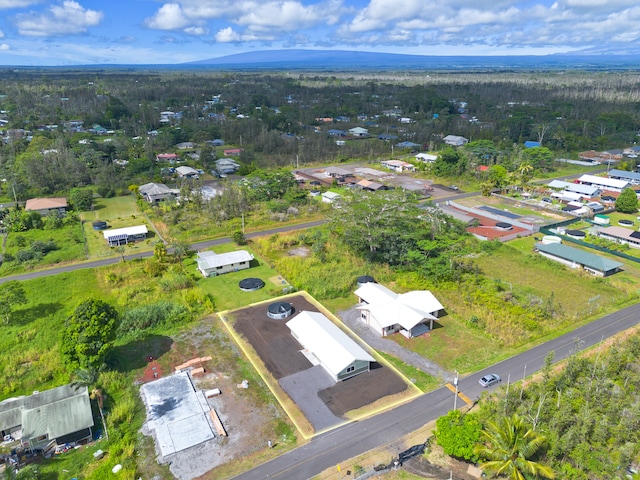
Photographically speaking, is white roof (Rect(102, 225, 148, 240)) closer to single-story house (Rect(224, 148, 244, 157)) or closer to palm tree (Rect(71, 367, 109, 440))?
palm tree (Rect(71, 367, 109, 440))

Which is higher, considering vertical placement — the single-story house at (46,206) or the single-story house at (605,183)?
the single-story house at (46,206)

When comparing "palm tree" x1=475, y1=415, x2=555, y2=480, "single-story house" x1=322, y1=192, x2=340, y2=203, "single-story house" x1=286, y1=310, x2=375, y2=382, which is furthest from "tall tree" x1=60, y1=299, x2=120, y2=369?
"single-story house" x1=322, y1=192, x2=340, y2=203

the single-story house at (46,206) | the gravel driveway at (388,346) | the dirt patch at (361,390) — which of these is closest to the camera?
the dirt patch at (361,390)

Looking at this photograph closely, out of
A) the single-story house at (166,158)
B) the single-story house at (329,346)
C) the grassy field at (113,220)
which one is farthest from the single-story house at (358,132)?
the single-story house at (329,346)

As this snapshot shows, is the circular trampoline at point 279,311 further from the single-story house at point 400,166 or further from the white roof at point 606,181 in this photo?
the white roof at point 606,181

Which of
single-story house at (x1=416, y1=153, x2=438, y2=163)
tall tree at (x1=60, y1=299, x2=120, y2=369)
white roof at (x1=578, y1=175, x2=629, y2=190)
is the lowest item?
white roof at (x1=578, y1=175, x2=629, y2=190)
